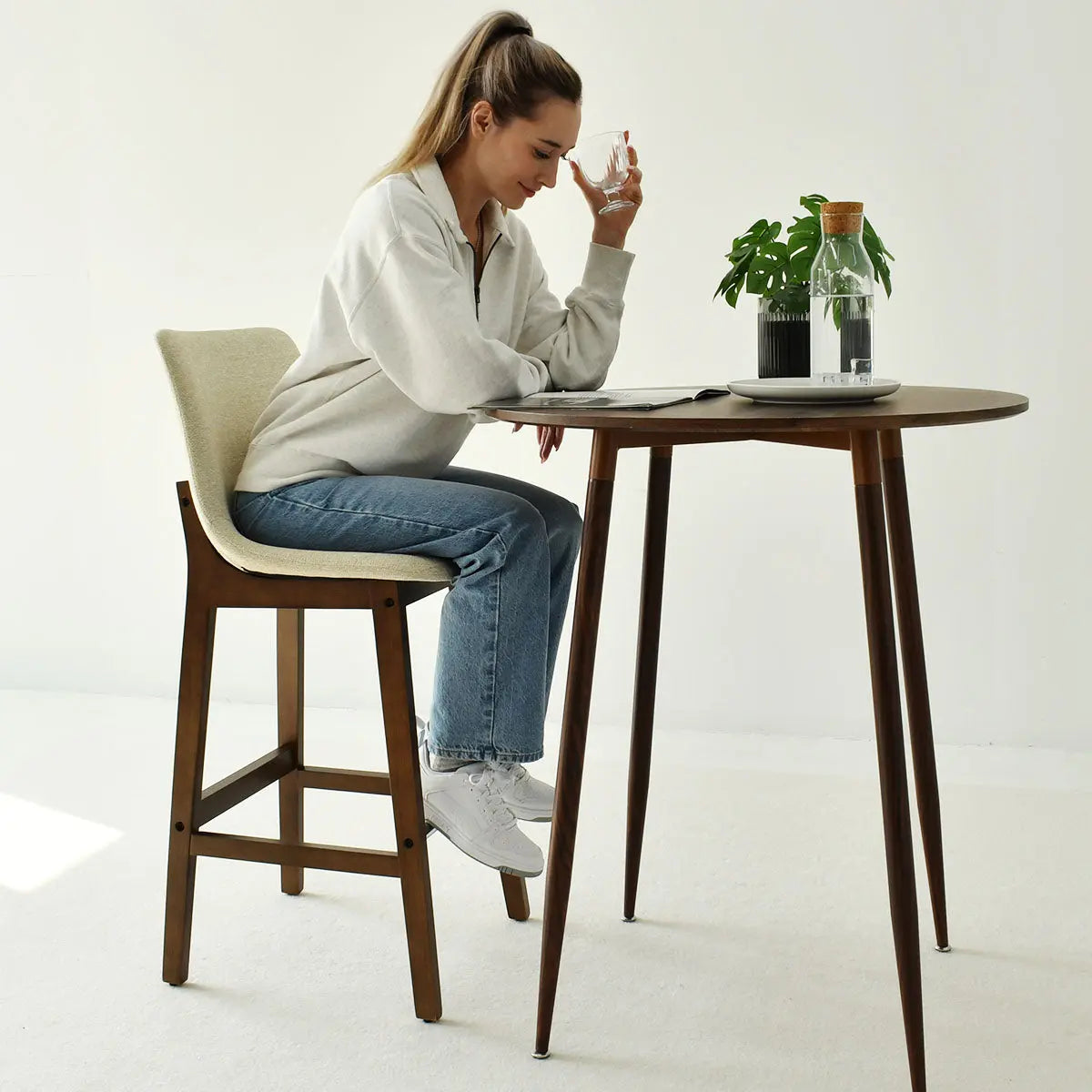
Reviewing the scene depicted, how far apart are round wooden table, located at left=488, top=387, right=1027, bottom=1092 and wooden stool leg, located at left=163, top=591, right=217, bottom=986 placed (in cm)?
49

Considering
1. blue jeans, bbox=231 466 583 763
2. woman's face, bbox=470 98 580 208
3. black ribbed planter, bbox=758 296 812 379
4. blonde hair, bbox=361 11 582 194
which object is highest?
blonde hair, bbox=361 11 582 194

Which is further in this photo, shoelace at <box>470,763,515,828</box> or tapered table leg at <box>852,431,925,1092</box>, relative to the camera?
shoelace at <box>470,763,515,828</box>

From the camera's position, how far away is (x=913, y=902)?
1364mm

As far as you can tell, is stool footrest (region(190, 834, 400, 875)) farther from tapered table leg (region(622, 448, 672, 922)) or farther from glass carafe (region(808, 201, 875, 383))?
glass carafe (region(808, 201, 875, 383))

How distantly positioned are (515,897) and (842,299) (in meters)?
0.96

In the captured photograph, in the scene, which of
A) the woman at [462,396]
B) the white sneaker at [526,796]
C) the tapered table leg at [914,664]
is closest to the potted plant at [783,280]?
the tapered table leg at [914,664]

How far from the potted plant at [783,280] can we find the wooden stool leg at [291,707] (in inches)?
30.1

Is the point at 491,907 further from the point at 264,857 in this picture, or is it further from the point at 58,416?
the point at 58,416

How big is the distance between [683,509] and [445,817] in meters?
1.31

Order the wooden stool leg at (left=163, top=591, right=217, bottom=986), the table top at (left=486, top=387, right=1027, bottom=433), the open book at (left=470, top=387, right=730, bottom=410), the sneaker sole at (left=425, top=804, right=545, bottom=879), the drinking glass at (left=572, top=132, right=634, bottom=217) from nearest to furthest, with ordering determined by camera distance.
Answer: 1. the table top at (left=486, top=387, right=1027, bottom=433)
2. the open book at (left=470, top=387, right=730, bottom=410)
3. the sneaker sole at (left=425, top=804, right=545, bottom=879)
4. the wooden stool leg at (left=163, top=591, right=217, bottom=986)
5. the drinking glass at (left=572, top=132, right=634, bottom=217)

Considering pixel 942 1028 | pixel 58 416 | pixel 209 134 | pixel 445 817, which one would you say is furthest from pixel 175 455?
pixel 942 1028

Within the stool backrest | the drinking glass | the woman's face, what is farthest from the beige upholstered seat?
the drinking glass

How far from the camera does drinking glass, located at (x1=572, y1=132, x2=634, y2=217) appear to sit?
176cm

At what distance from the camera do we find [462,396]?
1.55 m
